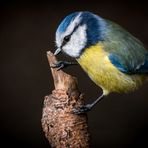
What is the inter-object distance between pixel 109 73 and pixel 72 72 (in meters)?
0.92

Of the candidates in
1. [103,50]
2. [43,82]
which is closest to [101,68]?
[103,50]

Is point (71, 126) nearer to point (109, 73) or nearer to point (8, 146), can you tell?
point (109, 73)

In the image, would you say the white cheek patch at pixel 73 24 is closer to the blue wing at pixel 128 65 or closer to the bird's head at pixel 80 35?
the bird's head at pixel 80 35

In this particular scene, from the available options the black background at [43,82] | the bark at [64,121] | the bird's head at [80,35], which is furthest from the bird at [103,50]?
the black background at [43,82]

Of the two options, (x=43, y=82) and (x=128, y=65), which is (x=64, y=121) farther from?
(x=43, y=82)

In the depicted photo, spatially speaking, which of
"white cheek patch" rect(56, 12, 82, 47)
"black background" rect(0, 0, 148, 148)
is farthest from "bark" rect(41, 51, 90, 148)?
"black background" rect(0, 0, 148, 148)

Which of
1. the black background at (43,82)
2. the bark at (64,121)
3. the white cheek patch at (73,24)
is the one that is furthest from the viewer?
the black background at (43,82)

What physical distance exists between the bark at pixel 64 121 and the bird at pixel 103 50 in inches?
18.1

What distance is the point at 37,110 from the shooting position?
3.77 metres

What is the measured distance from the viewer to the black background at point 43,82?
371 centimetres

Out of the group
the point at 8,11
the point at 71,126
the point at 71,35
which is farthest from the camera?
the point at 8,11

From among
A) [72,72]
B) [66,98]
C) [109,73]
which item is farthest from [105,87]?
[72,72]

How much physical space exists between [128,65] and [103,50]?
0.11 meters

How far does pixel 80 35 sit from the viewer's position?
9.11 feet
